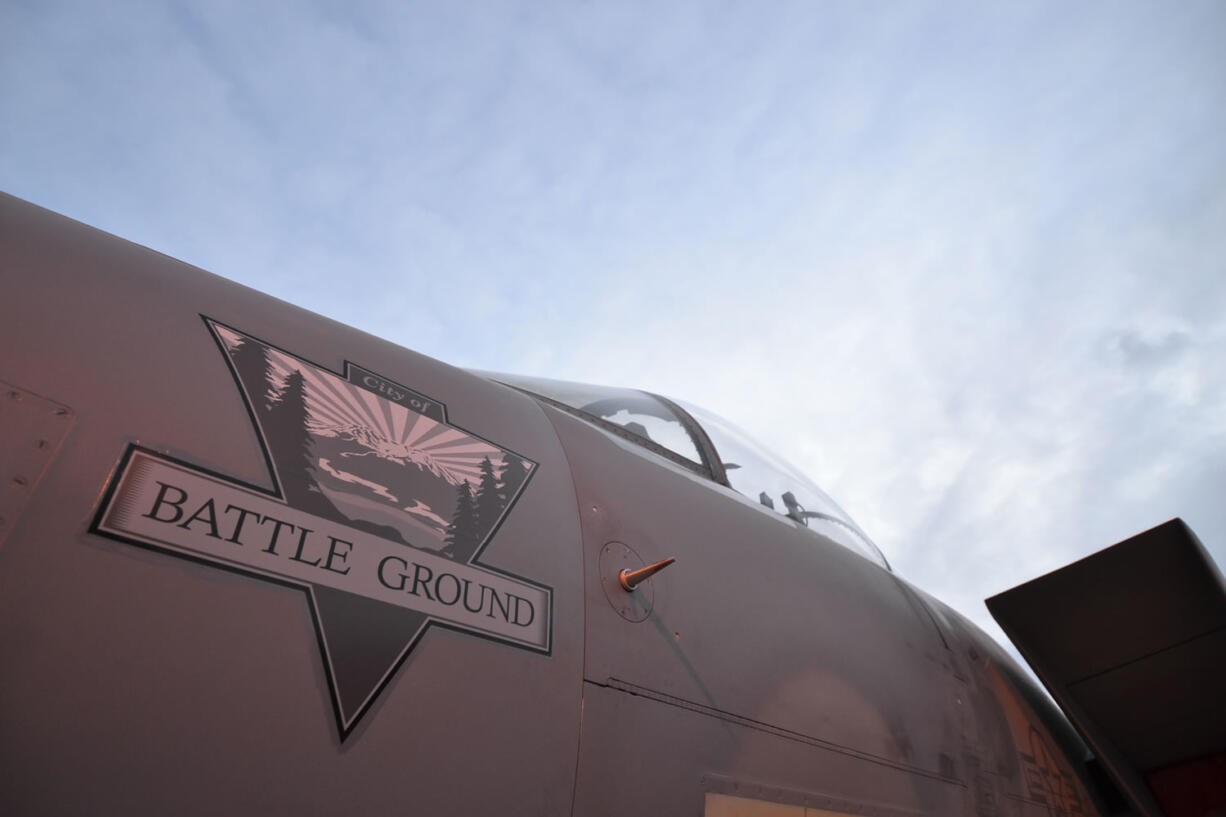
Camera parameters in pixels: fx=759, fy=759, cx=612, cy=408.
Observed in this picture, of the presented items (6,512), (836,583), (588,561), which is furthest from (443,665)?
(836,583)

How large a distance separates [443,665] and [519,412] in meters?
1.07

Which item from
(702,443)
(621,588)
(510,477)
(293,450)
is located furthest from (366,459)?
(702,443)

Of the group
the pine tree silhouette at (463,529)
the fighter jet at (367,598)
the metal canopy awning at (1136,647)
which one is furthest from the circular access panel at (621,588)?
the metal canopy awning at (1136,647)

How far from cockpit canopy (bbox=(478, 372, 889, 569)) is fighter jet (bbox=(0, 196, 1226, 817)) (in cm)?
17

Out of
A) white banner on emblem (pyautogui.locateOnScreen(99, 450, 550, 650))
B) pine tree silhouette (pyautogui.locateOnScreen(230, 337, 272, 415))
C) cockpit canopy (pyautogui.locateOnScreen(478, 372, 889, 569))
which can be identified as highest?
cockpit canopy (pyautogui.locateOnScreen(478, 372, 889, 569))

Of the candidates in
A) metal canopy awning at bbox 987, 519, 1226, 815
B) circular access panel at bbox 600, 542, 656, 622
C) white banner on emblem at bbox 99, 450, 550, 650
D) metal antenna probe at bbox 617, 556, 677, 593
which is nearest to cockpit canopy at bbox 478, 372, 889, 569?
circular access panel at bbox 600, 542, 656, 622

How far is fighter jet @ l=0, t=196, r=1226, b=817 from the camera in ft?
4.55

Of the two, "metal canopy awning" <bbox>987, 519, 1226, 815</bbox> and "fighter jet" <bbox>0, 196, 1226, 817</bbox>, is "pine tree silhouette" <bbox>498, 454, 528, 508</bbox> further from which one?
"metal canopy awning" <bbox>987, 519, 1226, 815</bbox>

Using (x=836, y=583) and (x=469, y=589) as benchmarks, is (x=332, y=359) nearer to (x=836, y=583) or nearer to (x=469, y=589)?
(x=469, y=589)

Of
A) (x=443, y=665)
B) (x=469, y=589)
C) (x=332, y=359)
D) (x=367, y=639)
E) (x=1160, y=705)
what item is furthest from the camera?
(x=1160, y=705)

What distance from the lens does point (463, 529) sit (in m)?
2.08

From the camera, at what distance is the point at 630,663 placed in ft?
7.53

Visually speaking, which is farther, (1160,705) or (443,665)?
(1160,705)

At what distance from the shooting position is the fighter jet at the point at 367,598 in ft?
4.55
